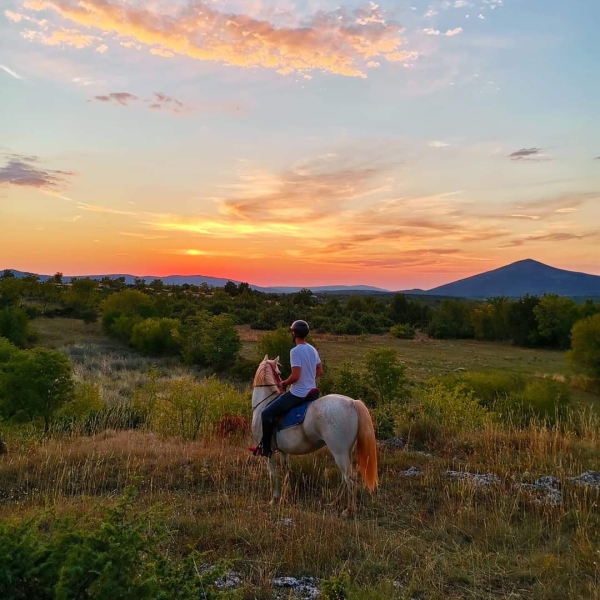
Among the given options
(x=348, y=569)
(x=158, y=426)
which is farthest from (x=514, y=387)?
(x=348, y=569)

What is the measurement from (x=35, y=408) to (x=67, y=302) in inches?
2200

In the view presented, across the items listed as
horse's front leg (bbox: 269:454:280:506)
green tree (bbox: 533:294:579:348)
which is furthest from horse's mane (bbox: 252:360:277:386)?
green tree (bbox: 533:294:579:348)

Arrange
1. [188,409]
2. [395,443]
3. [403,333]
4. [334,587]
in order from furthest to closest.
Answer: [403,333] < [188,409] < [395,443] < [334,587]

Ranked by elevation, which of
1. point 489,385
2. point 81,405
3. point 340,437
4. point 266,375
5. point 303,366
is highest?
point 303,366

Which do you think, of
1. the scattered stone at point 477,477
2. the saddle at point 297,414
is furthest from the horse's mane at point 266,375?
the scattered stone at point 477,477

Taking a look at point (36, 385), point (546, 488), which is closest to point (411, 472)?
point (546, 488)

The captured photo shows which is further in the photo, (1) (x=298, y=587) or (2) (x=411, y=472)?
(2) (x=411, y=472)

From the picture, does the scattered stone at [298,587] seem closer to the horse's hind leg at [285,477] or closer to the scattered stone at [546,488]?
the horse's hind leg at [285,477]

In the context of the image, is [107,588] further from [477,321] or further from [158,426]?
[477,321]

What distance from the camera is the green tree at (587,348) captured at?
1474 inches

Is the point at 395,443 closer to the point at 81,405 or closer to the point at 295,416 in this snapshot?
the point at 295,416

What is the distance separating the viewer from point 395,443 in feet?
30.2

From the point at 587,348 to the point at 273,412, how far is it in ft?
132

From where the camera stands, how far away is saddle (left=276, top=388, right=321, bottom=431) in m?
6.21
